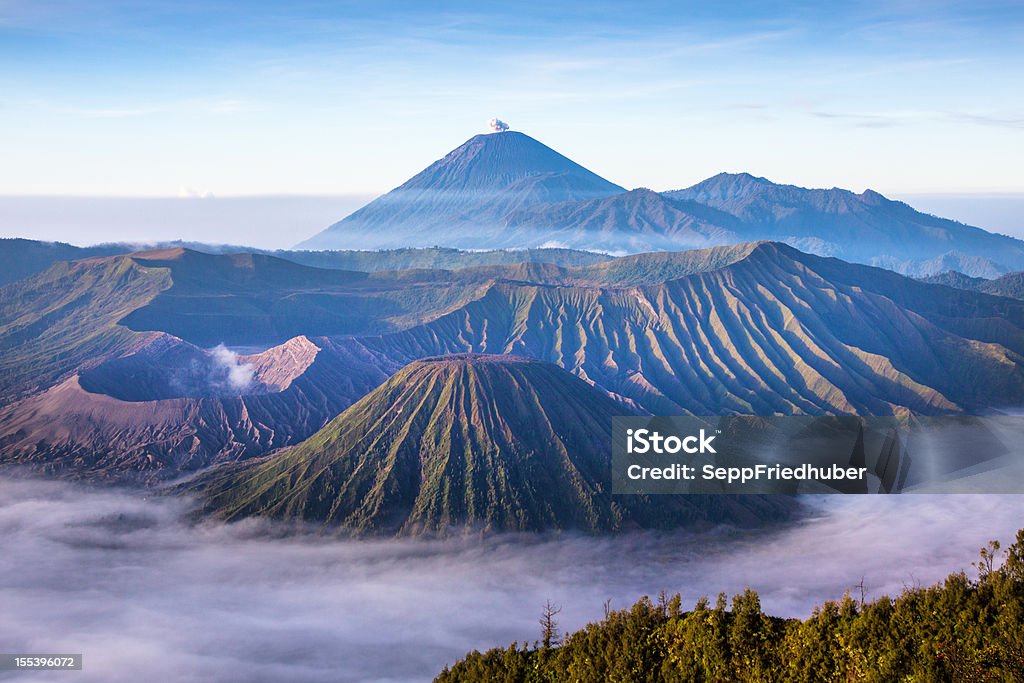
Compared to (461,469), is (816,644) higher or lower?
lower

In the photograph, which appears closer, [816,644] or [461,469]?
[816,644]

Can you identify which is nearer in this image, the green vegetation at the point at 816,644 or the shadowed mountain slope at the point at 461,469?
the green vegetation at the point at 816,644

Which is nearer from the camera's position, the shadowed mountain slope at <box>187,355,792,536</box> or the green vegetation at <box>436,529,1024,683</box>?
the green vegetation at <box>436,529,1024,683</box>
